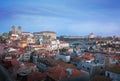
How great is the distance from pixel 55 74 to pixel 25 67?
14.6ft

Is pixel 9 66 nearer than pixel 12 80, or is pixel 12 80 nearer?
pixel 12 80

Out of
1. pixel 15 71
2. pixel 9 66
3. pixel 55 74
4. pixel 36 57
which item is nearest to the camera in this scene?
pixel 55 74

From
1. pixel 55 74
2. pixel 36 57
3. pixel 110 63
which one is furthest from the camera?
pixel 36 57

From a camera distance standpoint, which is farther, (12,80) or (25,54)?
(25,54)

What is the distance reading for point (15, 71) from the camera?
18750mm

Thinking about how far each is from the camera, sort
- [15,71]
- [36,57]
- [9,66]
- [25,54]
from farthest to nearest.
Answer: [25,54] → [36,57] → [9,66] → [15,71]

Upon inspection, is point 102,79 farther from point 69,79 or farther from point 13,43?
point 13,43

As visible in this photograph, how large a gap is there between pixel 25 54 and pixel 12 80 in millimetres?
14407

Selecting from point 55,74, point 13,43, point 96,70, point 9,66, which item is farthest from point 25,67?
point 13,43

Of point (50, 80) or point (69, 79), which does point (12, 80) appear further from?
point (69, 79)

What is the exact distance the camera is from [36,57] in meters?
28.6

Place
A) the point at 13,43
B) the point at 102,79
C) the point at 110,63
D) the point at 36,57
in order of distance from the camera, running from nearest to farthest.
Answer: the point at 102,79 → the point at 110,63 → the point at 36,57 → the point at 13,43

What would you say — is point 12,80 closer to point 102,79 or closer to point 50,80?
point 50,80

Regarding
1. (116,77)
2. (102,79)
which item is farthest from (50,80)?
(116,77)
